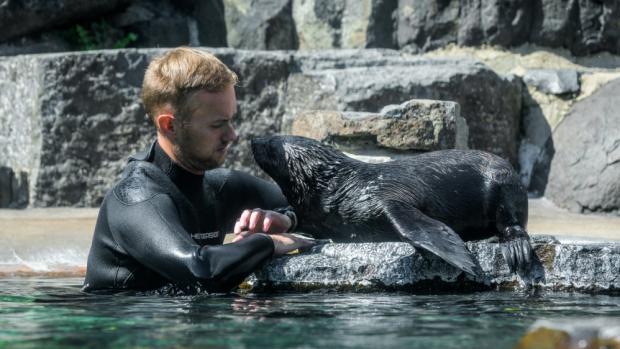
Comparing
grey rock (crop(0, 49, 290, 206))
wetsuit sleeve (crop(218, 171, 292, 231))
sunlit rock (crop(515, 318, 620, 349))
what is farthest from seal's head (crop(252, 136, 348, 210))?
sunlit rock (crop(515, 318, 620, 349))

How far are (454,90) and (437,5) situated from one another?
1374 millimetres

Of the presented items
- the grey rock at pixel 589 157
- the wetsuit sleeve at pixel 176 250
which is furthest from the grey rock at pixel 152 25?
the wetsuit sleeve at pixel 176 250

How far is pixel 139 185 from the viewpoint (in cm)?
488

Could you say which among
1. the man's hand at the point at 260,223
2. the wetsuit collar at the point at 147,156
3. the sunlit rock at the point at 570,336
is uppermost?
the wetsuit collar at the point at 147,156

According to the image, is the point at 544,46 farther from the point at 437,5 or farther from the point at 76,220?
the point at 76,220

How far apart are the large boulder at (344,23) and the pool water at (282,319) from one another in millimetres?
5180

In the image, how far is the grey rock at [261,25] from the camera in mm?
10094

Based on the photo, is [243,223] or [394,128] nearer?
[243,223]

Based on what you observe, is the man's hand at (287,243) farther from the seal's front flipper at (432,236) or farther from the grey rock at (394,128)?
the grey rock at (394,128)

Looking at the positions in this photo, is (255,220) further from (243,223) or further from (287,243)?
(287,243)

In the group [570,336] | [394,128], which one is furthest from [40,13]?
[570,336]

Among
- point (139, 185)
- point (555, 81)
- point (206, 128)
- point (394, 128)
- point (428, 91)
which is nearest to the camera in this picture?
point (139, 185)

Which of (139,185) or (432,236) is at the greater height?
(139,185)

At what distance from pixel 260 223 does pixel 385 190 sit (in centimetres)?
88
